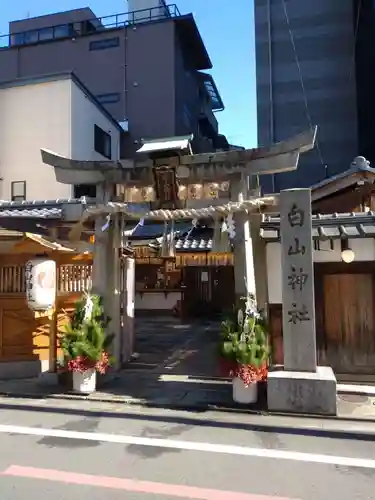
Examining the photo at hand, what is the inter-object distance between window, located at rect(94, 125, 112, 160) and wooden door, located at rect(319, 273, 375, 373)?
17.8 metres

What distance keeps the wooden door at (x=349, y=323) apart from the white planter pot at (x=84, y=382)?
5.71 m

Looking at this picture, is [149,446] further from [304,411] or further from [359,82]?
[359,82]

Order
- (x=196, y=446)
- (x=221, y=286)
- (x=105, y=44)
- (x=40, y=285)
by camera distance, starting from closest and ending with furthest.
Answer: (x=196, y=446)
(x=40, y=285)
(x=221, y=286)
(x=105, y=44)

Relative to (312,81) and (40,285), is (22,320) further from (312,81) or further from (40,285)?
(312,81)

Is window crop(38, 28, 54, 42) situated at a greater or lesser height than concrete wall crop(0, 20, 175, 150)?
greater

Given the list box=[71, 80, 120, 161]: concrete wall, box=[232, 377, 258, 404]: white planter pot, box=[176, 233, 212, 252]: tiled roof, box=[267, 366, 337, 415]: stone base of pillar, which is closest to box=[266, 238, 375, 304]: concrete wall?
box=[232, 377, 258, 404]: white planter pot

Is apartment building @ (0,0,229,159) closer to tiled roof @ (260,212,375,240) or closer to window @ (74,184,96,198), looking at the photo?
window @ (74,184,96,198)

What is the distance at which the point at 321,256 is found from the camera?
11.3 metres

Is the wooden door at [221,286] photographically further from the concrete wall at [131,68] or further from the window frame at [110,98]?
the window frame at [110,98]

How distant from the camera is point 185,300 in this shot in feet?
76.8

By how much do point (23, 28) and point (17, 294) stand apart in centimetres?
3055

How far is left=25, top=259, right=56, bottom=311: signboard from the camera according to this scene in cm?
1026

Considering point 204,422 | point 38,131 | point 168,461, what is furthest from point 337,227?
point 38,131

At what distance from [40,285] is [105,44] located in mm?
25794
